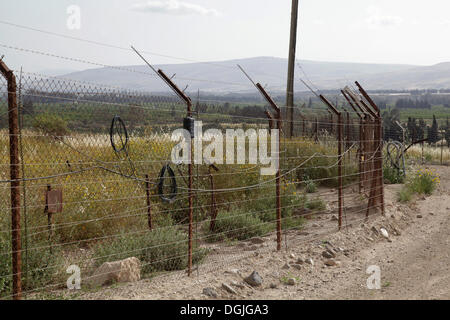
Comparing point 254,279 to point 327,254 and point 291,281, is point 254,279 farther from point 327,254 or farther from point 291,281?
point 327,254

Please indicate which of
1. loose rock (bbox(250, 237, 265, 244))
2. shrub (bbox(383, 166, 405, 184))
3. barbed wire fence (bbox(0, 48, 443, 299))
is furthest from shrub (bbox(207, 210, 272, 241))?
shrub (bbox(383, 166, 405, 184))

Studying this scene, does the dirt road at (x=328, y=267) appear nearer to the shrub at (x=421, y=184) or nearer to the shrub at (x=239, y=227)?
the shrub at (x=239, y=227)

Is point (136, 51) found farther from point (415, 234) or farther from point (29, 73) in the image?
point (415, 234)

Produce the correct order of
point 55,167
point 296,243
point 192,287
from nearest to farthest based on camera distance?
point 192,287
point 296,243
point 55,167

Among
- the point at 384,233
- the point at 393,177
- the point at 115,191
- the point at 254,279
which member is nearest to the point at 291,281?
the point at 254,279

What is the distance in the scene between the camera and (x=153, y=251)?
7793mm

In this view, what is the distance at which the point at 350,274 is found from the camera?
798cm

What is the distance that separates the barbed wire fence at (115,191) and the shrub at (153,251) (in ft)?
0.06

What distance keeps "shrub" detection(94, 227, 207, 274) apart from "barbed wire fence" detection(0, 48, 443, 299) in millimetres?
17

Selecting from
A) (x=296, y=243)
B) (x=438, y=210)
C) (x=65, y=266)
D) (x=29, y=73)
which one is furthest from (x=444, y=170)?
(x=29, y=73)

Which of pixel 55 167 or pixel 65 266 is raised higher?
pixel 55 167

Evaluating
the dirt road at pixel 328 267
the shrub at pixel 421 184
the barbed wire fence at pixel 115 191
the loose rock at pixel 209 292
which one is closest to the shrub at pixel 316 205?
the barbed wire fence at pixel 115 191

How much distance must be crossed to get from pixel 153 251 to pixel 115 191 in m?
2.54

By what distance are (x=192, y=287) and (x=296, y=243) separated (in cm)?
300
